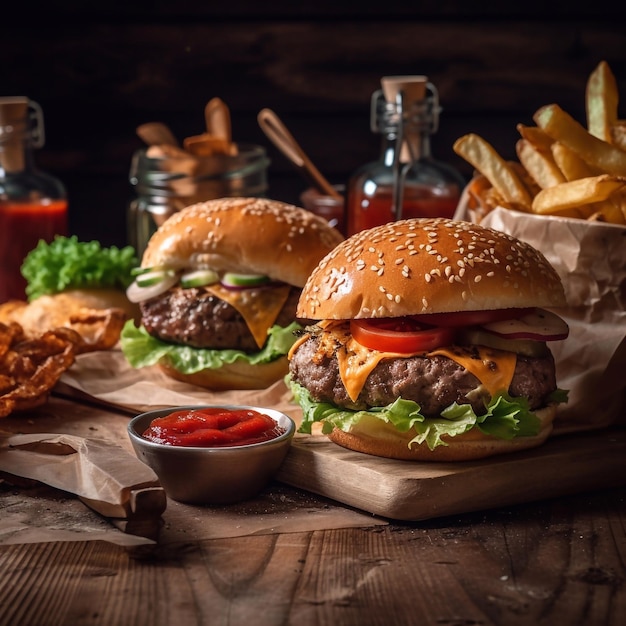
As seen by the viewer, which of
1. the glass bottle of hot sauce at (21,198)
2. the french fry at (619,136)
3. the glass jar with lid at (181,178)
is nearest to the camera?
the french fry at (619,136)

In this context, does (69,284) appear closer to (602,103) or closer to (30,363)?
(30,363)

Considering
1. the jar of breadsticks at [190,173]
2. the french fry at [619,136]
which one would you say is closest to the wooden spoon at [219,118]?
the jar of breadsticks at [190,173]

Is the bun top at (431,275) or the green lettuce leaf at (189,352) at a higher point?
the bun top at (431,275)

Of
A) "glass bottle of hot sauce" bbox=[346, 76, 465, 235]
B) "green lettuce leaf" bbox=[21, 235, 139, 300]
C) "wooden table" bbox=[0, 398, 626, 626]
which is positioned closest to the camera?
"wooden table" bbox=[0, 398, 626, 626]

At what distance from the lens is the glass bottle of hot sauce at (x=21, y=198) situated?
500cm

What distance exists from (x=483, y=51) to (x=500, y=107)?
0.33 meters

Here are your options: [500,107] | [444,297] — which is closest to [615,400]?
[444,297]

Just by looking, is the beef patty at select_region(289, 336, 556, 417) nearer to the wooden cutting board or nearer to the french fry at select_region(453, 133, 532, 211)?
the wooden cutting board

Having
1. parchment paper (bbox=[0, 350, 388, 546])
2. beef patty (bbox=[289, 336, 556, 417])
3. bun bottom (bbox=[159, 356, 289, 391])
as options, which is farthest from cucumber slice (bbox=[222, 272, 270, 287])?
beef patty (bbox=[289, 336, 556, 417])

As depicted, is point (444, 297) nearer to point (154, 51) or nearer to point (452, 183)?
point (452, 183)

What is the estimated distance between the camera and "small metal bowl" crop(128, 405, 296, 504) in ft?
9.26

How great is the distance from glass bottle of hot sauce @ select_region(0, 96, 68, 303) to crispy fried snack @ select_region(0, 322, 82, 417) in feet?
4.21

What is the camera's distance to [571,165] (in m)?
3.41

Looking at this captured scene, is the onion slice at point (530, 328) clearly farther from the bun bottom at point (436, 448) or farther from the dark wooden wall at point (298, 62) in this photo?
the dark wooden wall at point (298, 62)
